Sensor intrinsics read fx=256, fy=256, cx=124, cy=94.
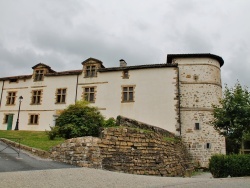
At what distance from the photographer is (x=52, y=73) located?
29031mm

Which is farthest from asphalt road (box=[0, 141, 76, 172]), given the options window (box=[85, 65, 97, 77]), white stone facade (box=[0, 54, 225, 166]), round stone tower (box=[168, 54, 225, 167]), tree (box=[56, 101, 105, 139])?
window (box=[85, 65, 97, 77])

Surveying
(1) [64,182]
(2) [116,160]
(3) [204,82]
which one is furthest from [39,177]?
(3) [204,82]

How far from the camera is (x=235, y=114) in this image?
17.0m

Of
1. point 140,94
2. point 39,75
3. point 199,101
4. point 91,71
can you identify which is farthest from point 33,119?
point 199,101

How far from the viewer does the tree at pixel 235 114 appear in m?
16.7

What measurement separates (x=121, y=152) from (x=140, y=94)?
489 inches

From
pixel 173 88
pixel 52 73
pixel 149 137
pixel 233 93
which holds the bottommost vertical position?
pixel 149 137

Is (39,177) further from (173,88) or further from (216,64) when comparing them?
(216,64)

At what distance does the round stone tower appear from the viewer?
76.2 feet

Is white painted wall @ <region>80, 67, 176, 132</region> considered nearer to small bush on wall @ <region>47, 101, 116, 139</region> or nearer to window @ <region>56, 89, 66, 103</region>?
window @ <region>56, 89, 66, 103</region>

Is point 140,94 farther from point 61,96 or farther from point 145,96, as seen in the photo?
point 61,96

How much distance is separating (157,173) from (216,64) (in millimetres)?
15683

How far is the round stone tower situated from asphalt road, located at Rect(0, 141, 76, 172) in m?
14.6

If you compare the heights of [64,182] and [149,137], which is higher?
[149,137]
